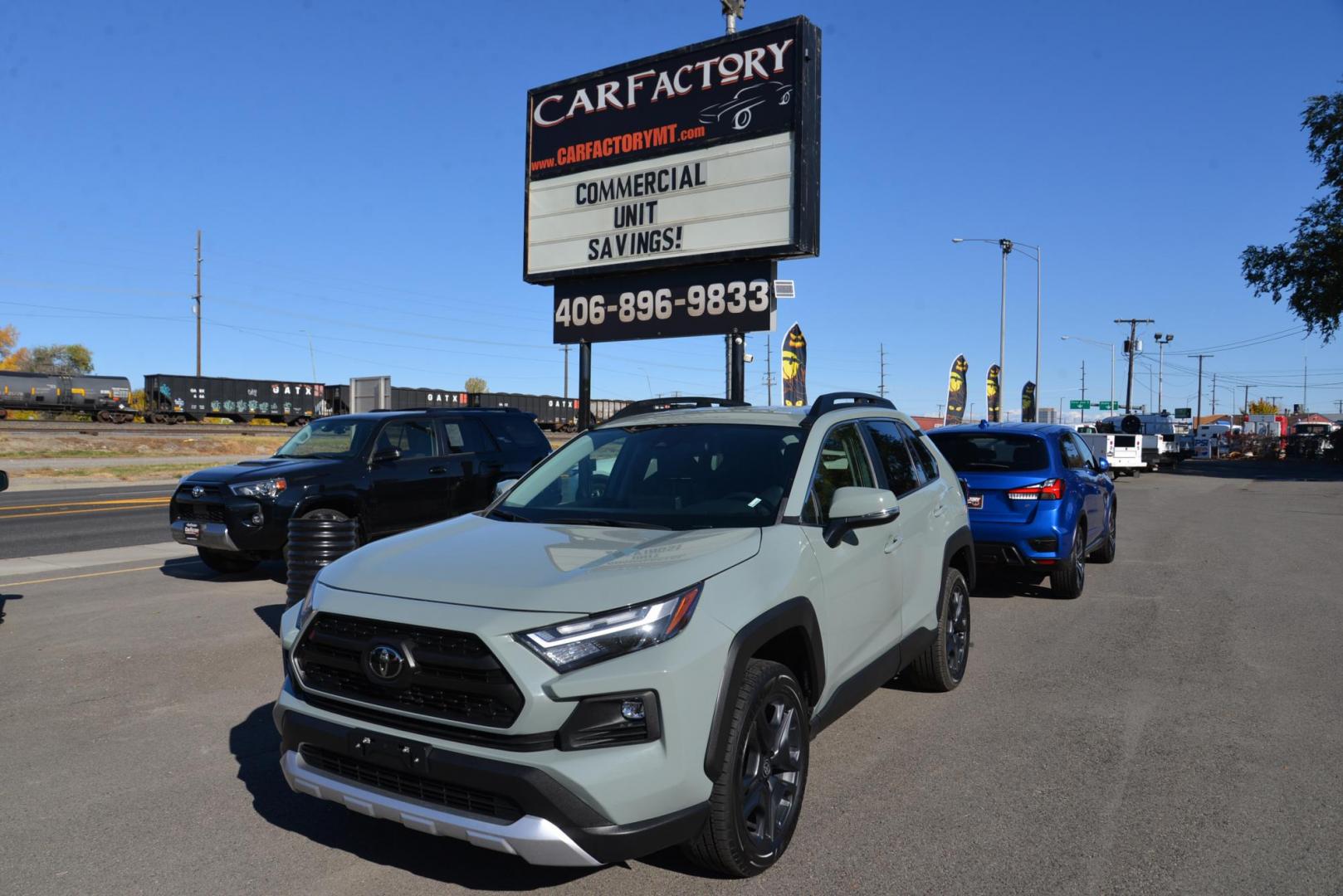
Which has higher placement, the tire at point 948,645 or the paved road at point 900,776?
the tire at point 948,645

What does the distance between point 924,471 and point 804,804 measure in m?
2.44

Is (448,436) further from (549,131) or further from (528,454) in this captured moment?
(549,131)

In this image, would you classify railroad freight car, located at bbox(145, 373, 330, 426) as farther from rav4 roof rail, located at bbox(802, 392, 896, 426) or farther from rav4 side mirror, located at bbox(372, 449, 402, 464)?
rav4 roof rail, located at bbox(802, 392, 896, 426)

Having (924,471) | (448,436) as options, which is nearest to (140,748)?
(924,471)

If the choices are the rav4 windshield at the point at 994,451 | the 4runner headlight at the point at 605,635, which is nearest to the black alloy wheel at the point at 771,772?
the 4runner headlight at the point at 605,635

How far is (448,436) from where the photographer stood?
1107 cm

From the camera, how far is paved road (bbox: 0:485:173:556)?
13.1 meters

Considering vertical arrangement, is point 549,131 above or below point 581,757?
above

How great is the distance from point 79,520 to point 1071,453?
15.1 meters

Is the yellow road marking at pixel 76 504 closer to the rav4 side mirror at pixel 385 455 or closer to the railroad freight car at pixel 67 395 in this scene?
the rav4 side mirror at pixel 385 455

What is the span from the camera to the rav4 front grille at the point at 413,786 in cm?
298

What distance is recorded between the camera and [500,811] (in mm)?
2979

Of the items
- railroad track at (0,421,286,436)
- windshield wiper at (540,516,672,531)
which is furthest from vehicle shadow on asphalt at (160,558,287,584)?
railroad track at (0,421,286,436)

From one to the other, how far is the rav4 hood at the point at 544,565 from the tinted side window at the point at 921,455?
7.65ft
